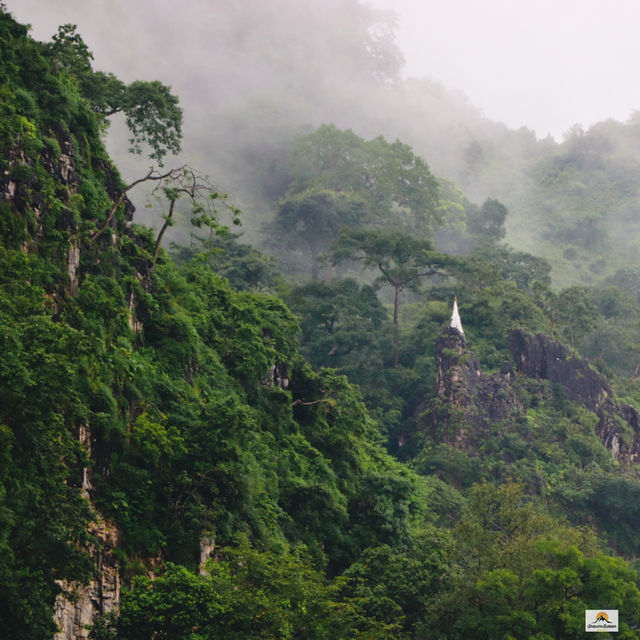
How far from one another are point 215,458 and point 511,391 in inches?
1130

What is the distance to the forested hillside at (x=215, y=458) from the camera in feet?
55.8

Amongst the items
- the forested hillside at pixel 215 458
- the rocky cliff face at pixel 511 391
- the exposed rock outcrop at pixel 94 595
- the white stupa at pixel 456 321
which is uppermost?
the white stupa at pixel 456 321

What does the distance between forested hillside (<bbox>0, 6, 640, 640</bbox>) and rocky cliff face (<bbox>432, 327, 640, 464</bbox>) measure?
17cm

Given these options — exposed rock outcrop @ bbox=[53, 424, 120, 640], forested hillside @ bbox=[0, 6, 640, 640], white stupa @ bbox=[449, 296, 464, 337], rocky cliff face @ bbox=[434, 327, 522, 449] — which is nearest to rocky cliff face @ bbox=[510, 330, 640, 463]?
forested hillside @ bbox=[0, 6, 640, 640]

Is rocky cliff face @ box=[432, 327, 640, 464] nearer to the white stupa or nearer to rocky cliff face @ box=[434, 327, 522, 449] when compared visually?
rocky cliff face @ box=[434, 327, 522, 449]

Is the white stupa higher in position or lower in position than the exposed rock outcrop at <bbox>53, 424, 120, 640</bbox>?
higher

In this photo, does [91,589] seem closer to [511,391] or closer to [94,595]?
[94,595]

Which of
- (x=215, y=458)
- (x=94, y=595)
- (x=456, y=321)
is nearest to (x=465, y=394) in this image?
(x=456, y=321)

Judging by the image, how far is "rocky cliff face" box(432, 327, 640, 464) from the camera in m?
45.9

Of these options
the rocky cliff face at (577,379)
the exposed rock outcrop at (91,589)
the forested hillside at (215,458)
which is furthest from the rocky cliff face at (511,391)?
the exposed rock outcrop at (91,589)

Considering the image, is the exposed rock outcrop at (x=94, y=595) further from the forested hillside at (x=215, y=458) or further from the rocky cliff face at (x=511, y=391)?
the rocky cliff face at (x=511, y=391)

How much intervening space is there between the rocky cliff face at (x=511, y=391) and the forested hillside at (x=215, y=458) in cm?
17

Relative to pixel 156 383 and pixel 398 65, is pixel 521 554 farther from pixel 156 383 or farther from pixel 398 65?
pixel 398 65

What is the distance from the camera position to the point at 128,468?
2073 centimetres
